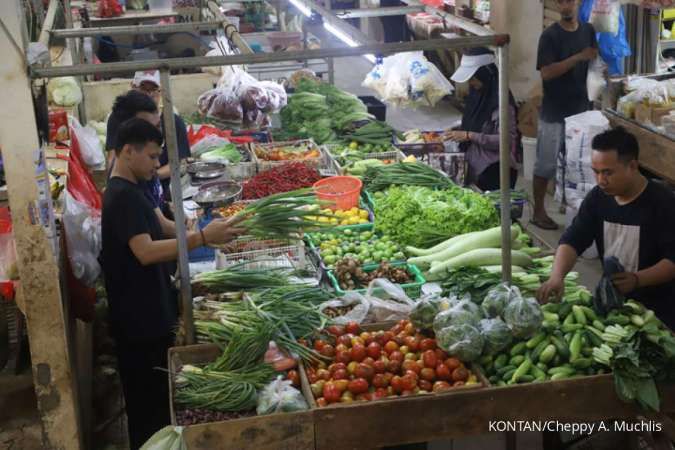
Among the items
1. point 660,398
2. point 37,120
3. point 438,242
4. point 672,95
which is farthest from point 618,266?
point 672,95

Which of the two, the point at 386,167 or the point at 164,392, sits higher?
the point at 386,167

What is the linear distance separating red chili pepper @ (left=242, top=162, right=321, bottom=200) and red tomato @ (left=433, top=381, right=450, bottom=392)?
2.95 metres

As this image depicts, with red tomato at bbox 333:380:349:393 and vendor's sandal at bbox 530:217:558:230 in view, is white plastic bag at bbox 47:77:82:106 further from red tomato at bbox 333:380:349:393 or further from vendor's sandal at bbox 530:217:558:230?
red tomato at bbox 333:380:349:393

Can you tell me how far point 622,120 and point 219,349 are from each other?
5.07 m

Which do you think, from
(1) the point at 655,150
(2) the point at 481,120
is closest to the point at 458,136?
(2) the point at 481,120

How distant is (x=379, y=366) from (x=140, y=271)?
142 cm

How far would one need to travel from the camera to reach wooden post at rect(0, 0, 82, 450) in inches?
164

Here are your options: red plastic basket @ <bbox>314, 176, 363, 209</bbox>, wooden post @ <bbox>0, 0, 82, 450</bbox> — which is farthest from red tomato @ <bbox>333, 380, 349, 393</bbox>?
red plastic basket @ <bbox>314, 176, 363, 209</bbox>

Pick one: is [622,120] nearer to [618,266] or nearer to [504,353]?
[618,266]

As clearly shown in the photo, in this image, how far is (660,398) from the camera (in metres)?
3.94

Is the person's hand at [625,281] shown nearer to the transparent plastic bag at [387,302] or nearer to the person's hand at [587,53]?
the transparent plastic bag at [387,302]

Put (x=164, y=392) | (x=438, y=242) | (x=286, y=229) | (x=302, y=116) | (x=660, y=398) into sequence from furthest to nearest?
(x=302, y=116)
(x=438, y=242)
(x=164, y=392)
(x=286, y=229)
(x=660, y=398)

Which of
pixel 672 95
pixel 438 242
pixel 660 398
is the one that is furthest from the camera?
pixel 672 95

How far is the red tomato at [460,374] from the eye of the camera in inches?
155
